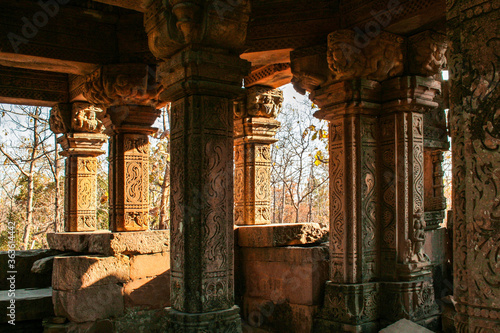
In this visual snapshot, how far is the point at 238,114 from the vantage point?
7.64 m

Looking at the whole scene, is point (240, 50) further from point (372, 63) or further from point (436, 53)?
point (436, 53)

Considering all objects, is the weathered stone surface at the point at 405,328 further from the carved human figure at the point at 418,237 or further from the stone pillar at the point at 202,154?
the stone pillar at the point at 202,154

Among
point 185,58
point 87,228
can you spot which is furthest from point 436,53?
point 87,228

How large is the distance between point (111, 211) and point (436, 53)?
15.1 ft

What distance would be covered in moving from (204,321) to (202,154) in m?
1.32

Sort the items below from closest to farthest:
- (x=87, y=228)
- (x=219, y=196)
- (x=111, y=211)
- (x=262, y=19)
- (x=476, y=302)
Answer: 1. (x=476, y=302)
2. (x=219, y=196)
3. (x=262, y=19)
4. (x=111, y=211)
5. (x=87, y=228)

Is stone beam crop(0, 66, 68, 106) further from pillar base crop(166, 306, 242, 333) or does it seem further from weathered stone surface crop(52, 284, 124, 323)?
pillar base crop(166, 306, 242, 333)

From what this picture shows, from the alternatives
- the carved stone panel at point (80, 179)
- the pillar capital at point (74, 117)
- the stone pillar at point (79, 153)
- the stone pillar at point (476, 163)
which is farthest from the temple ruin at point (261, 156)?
the carved stone panel at point (80, 179)

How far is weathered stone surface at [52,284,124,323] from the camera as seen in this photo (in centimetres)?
524

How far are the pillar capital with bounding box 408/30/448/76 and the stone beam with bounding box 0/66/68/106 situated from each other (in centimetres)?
570

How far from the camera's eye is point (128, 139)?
6527 millimetres

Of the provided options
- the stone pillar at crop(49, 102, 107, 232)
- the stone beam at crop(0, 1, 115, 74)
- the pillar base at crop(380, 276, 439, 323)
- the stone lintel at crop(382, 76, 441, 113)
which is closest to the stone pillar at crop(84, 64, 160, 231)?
the stone beam at crop(0, 1, 115, 74)

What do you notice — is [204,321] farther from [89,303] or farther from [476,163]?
[476,163]

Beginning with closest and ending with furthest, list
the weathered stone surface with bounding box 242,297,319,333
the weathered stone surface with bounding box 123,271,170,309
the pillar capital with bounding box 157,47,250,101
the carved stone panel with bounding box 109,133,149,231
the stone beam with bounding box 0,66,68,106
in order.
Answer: the pillar capital with bounding box 157,47,250,101
the weathered stone surface with bounding box 242,297,319,333
the weathered stone surface with bounding box 123,271,170,309
the carved stone panel with bounding box 109,133,149,231
the stone beam with bounding box 0,66,68,106
